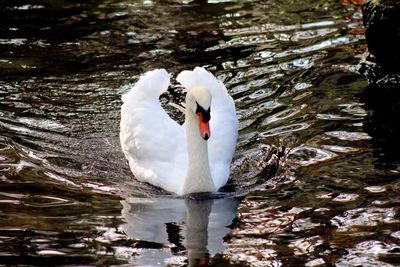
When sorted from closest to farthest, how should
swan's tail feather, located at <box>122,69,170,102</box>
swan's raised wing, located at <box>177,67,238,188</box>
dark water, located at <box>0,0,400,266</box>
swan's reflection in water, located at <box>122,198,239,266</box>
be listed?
swan's reflection in water, located at <box>122,198,239,266</box> < dark water, located at <box>0,0,400,266</box> < swan's raised wing, located at <box>177,67,238,188</box> < swan's tail feather, located at <box>122,69,170,102</box>

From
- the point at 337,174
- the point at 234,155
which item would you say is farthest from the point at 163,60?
the point at 337,174

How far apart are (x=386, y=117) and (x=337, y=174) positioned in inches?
85.2

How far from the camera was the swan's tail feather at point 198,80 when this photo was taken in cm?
960

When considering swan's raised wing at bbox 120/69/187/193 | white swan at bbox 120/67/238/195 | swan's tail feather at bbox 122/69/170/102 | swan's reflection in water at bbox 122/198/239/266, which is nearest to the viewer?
swan's reflection in water at bbox 122/198/239/266

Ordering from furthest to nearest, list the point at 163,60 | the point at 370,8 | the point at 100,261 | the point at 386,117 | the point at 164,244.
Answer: the point at 163,60
the point at 370,8
the point at 386,117
the point at 164,244
the point at 100,261

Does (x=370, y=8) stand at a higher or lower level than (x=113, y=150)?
higher

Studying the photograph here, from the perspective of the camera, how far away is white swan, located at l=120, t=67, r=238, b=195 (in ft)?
27.8

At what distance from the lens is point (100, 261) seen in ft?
22.0

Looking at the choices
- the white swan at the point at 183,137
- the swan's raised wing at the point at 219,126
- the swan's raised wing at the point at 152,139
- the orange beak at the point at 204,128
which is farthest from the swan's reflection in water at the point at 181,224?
the orange beak at the point at 204,128

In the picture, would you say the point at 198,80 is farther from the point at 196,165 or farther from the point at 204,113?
the point at 204,113

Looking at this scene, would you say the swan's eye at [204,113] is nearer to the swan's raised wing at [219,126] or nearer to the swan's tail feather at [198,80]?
the swan's raised wing at [219,126]

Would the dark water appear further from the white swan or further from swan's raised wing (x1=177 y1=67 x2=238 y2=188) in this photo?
swan's raised wing (x1=177 y1=67 x2=238 y2=188)

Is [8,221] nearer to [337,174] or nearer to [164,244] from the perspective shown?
[164,244]

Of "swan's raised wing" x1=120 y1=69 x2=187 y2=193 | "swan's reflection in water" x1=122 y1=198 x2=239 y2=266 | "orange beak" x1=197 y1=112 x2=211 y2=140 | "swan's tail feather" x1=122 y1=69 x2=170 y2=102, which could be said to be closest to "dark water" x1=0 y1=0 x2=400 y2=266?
"swan's reflection in water" x1=122 y1=198 x2=239 y2=266
